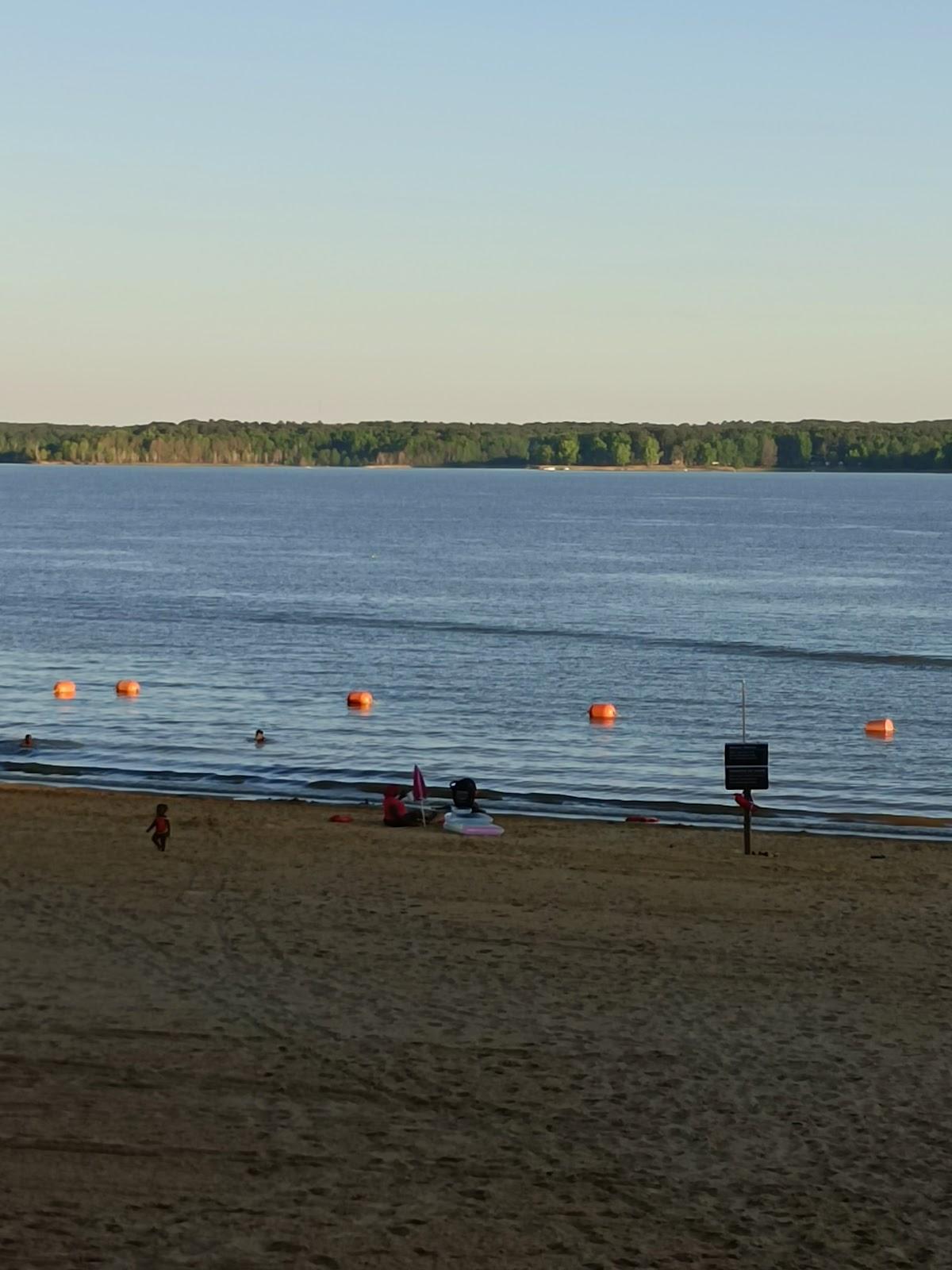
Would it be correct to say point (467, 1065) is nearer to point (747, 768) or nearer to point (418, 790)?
point (747, 768)

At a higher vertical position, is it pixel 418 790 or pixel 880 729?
pixel 880 729

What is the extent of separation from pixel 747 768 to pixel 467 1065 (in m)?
10.4

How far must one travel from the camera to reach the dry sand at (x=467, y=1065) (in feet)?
38.9

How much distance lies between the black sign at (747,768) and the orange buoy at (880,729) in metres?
20.1

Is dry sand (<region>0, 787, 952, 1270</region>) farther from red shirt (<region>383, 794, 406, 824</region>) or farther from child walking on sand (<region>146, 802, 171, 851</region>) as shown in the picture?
red shirt (<region>383, 794, 406, 824</region>)

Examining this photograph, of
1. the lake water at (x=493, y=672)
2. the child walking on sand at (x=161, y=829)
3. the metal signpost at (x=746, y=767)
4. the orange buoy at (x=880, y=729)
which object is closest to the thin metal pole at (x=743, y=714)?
the lake water at (x=493, y=672)

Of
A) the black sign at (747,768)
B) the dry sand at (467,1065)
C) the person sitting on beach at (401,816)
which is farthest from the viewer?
the person sitting on beach at (401,816)

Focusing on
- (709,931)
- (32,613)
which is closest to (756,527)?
(32,613)

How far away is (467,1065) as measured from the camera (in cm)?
1534

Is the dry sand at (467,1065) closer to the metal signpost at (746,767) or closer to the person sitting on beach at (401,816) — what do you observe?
the metal signpost at (746,767)

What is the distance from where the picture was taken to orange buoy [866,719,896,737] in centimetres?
4400

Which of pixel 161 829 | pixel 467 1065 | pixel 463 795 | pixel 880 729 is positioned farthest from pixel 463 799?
pixel 880 729

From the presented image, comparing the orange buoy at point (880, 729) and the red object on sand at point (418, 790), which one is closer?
the red object on sand at point (418, 790)

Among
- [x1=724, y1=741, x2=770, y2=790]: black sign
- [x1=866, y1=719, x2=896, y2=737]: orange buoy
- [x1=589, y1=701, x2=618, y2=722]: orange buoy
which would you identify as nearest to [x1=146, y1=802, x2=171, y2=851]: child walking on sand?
[x1=724, y1=741, x2=770, y2=790]: black sign
